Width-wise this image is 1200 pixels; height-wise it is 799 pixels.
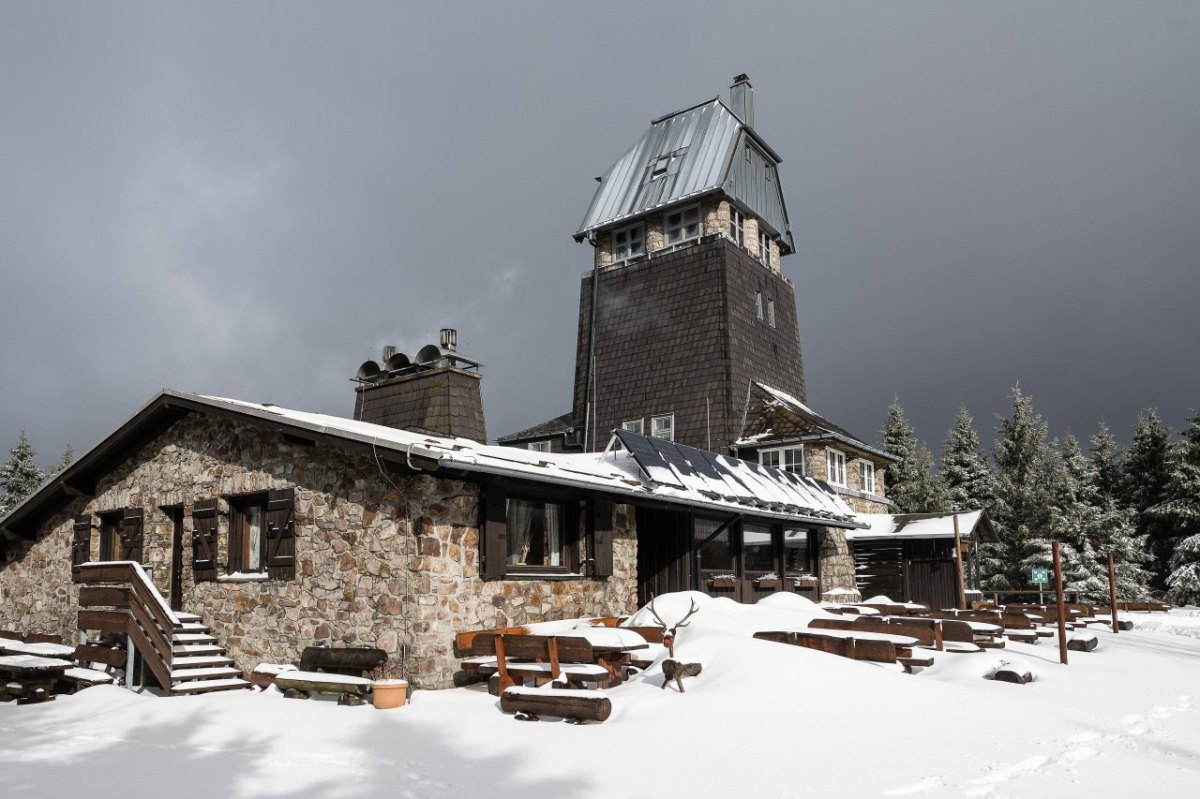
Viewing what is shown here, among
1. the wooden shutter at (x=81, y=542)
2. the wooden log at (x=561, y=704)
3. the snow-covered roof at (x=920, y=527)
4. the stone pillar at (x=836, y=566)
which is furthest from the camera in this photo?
the snow-covered roof at (x=920, y=527)

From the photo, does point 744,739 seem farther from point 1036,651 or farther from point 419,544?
point 1036,651

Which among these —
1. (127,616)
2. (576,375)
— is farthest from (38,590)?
(576,375)

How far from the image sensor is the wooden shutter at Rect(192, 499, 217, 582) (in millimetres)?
13289

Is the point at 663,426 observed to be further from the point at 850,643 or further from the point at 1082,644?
the point at 850,643

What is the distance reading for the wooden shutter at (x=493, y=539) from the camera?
11539 mm

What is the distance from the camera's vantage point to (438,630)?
10.8 metres

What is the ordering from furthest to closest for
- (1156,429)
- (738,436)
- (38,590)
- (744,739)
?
1. (1156,429)
2. (738,436)
3. (38,590)
4. (744,739)

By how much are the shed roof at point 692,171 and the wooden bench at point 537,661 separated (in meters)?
20.5

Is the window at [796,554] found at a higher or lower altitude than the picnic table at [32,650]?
higher

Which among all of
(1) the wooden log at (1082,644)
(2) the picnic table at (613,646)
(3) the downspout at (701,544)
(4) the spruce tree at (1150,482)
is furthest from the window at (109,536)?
(4) the spruce tree at (1150,482)

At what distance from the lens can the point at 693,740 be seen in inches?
300

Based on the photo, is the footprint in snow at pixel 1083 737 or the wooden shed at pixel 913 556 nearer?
the footprint in snow at pixel 1083 737

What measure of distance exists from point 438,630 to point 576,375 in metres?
20.0

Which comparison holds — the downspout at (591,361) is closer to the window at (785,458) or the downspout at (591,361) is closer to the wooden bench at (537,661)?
the window at (785,458)
